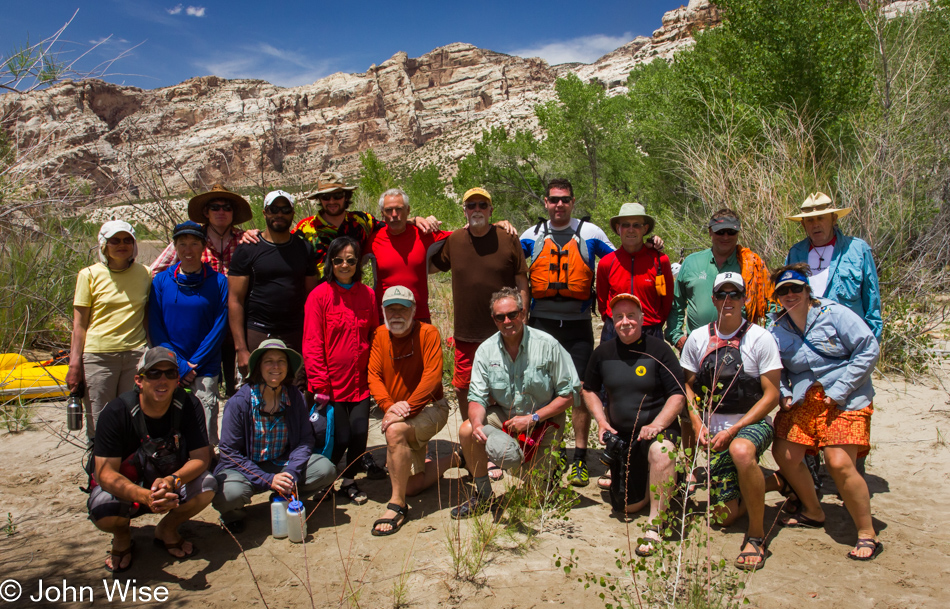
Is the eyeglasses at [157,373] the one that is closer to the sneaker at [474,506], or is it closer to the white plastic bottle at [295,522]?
the white plastic bottle at [295,522]

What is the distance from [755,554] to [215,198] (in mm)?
4578

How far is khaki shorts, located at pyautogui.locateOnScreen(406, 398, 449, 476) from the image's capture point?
4066mm

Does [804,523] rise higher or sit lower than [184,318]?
lower

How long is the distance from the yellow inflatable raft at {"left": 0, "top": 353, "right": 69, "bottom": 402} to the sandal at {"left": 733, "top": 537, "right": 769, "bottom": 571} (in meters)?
6.28

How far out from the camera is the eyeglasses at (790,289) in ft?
11.5

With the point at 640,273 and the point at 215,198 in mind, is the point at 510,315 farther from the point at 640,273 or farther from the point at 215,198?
the point at 215,198

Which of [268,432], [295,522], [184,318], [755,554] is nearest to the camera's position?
[755,554]

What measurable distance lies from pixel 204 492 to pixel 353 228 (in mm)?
2257

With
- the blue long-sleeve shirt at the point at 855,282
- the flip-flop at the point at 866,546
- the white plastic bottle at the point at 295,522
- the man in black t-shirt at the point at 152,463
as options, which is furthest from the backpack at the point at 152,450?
the blue long-sleeve shirt at the point at 855,282

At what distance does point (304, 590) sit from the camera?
3.20m

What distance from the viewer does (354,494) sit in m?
4.30

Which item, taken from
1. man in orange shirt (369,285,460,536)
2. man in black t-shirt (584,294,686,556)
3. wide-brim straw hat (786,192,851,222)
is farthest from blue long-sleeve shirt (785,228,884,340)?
man in orange shirt (369,285,460,536)

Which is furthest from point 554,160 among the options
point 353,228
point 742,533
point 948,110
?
point 742,533

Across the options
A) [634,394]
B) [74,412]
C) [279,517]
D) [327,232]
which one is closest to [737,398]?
[634,394]
